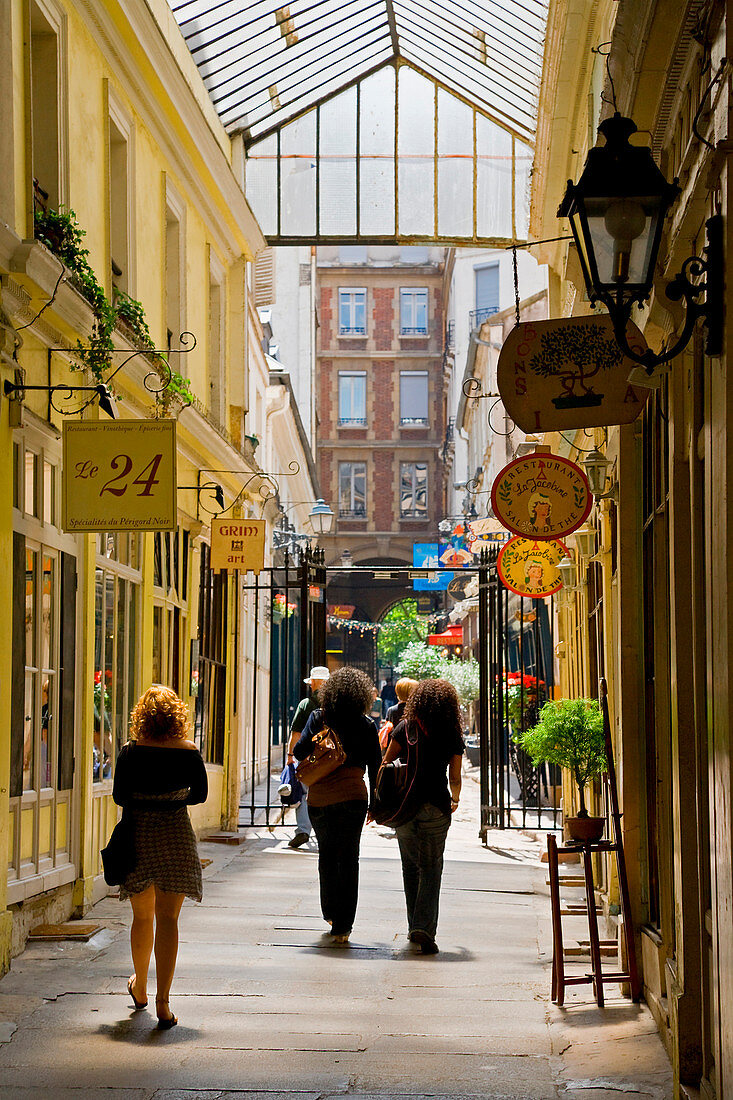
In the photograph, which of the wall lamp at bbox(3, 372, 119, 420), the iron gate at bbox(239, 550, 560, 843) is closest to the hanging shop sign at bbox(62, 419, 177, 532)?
the wall lamp at bbox(3, 372, 119, 420)

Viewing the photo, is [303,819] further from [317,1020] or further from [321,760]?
[317,1020]

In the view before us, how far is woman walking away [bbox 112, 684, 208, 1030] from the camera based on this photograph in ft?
22.5

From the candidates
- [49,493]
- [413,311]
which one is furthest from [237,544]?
[413,311]

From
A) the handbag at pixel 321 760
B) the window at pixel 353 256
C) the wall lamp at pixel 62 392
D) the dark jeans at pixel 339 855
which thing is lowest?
the dark jeans at pixel 339 855

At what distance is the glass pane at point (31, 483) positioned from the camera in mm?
8754

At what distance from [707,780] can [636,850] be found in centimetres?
299

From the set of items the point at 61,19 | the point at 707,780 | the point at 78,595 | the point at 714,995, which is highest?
the point at 61,19

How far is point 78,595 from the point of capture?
390 inches

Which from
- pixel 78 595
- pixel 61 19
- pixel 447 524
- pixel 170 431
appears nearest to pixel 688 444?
pixel 170 431

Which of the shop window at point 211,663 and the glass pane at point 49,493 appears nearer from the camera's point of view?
the glass pane at point 49,493

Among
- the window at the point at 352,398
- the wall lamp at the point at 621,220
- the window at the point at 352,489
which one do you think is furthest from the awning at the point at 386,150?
the window at the point at 352,398

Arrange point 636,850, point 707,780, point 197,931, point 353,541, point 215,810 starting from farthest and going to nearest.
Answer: point 353,541, point 215,810, point 197,931, point 636,850, point 707,780

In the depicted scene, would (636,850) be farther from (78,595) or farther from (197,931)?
(78,595)

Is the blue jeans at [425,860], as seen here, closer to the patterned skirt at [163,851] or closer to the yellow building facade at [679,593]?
the yellow building facade at [679,593]
